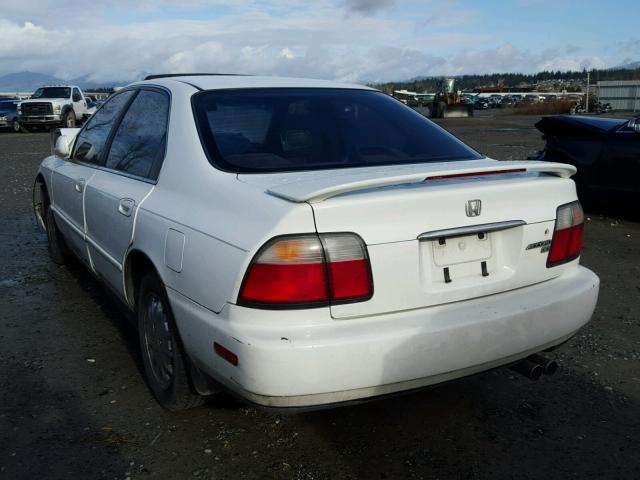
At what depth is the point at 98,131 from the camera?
14.0ft

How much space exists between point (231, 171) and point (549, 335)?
4.93 ft

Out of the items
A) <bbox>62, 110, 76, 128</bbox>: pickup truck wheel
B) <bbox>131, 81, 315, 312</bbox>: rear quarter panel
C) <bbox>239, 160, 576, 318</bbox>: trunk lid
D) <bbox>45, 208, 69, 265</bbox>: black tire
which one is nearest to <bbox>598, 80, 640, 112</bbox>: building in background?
<bbox>62, 110, 76, 128</bbox>: pickup truck wheel

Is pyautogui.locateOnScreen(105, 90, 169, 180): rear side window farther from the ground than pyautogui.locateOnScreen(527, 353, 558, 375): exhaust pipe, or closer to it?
farther from the ground

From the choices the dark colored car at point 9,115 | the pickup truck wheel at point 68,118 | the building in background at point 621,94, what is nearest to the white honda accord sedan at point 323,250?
the pickup truck wheel at point 68,118

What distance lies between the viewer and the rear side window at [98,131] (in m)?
4.01

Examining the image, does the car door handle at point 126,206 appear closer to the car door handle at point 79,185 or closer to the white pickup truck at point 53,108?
the car door handle at point 79,185

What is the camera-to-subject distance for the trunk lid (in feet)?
7.32

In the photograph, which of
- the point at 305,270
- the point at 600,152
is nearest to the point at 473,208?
the point at 305,270

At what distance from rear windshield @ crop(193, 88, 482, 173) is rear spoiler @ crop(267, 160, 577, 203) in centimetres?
26

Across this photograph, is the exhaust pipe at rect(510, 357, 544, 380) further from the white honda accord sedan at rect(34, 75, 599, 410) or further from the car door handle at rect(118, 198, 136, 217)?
the car door handle at rect(118, 198, 136, 217)

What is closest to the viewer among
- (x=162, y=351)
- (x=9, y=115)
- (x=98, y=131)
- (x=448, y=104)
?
(x=162, y=351)

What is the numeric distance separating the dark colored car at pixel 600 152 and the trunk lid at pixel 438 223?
5.13 meters

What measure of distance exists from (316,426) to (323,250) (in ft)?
3.62

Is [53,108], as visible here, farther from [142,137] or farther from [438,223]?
[438,223]
